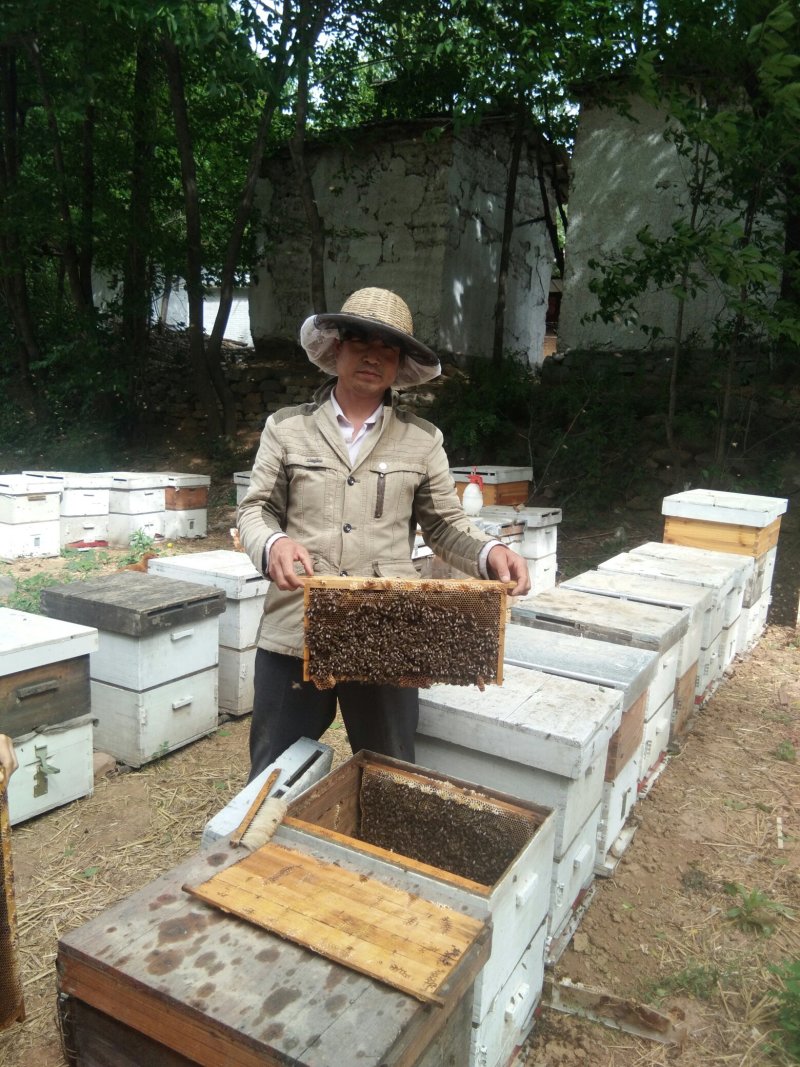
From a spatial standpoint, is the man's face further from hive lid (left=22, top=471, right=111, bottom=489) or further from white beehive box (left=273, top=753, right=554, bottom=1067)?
hive lid (left=22, top=471, right=111, bottom=489)

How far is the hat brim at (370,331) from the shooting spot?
200 cm

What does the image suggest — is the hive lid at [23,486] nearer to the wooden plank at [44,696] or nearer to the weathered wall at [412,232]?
the wooden plank at [44,696]

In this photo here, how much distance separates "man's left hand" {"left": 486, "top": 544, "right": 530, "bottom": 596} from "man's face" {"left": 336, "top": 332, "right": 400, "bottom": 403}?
564 mm

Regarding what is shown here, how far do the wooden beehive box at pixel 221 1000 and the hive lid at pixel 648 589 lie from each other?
8.42 feet

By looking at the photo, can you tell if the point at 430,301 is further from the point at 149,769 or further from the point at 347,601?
the point at 347,601

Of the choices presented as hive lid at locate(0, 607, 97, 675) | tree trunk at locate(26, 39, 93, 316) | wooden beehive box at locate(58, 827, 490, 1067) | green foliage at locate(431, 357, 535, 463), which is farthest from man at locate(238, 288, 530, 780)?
tree trunk at locate(26, 39, 93, 316)

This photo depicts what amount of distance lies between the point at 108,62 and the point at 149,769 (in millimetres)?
9555

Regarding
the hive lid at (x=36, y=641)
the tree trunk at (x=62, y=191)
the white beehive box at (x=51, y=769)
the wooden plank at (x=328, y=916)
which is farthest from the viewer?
the tree trunk at (x=62, y=191)

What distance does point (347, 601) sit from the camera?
1.87m

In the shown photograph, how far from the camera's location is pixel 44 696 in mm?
3043

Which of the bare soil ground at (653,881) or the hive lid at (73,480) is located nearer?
the bare soil ground at (653,881)

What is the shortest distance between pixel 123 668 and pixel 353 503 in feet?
6.48

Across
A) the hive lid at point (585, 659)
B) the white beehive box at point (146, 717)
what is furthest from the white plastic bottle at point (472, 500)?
the hive lid at point (585, 659)

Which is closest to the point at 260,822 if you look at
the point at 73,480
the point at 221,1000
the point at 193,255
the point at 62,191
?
the point at 221,1000
